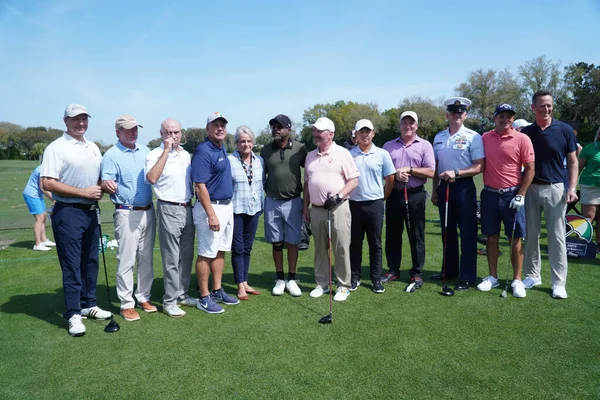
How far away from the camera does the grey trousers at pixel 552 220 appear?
534cm

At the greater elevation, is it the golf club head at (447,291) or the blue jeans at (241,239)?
the blue jeans at (241,239)

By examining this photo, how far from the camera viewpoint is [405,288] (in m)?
5.73

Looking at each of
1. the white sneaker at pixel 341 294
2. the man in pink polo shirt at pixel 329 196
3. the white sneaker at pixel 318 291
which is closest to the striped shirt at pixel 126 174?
the man in pink polo shirt at pixel 329 196

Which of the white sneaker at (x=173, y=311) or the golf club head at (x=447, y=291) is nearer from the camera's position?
the white sneaker at (x=173, y=311)

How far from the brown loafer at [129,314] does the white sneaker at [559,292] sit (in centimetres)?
493

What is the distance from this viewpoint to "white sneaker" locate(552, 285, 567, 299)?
17.1 ft

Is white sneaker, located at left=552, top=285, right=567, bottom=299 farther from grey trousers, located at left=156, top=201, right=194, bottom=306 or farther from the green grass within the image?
grey trousers, located at left=156, top=201, right=194, bottom=306

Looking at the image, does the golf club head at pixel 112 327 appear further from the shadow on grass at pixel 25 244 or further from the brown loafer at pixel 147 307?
the shadow on grass at pixel 25 244

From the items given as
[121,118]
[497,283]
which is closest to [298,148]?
[121,118]

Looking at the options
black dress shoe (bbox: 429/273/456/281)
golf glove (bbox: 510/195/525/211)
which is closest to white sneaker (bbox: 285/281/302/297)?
black dress shoe (bbox: 429/273/456/281)

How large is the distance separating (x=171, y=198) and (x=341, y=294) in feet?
7.78

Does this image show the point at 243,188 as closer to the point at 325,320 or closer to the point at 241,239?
the point at 241,239

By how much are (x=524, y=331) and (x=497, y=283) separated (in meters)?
1.48

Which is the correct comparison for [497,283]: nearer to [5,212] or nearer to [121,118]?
[121,118]
